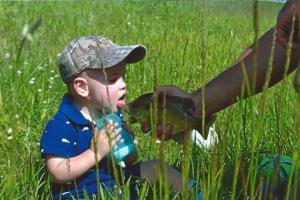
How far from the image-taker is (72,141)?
6.65ft

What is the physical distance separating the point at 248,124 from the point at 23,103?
97 cm

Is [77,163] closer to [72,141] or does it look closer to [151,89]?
[72,141]

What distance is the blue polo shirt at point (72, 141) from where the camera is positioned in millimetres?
1990

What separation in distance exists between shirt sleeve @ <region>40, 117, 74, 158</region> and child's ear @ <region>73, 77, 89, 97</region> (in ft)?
0.33

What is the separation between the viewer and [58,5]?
8.16 m

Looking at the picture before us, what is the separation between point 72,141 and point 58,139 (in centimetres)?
5

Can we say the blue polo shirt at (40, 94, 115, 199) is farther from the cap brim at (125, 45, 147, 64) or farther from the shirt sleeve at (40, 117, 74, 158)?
the cap brim at (125, 45, 147, 64)

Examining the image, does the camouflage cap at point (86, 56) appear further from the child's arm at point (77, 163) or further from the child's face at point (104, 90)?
the child's arm at point (77, 163)

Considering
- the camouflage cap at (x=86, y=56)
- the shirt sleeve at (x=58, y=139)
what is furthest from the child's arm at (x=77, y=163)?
the camouflage cap at (x=86, y=56)

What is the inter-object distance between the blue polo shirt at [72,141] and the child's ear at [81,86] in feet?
0.16

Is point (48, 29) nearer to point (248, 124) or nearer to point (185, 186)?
point (248, 124)

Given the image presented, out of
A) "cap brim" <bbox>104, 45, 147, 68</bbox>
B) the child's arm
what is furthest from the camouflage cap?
the child's arm

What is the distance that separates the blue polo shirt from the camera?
1.99 m

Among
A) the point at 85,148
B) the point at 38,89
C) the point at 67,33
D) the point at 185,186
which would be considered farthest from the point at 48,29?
the point at 185,186
